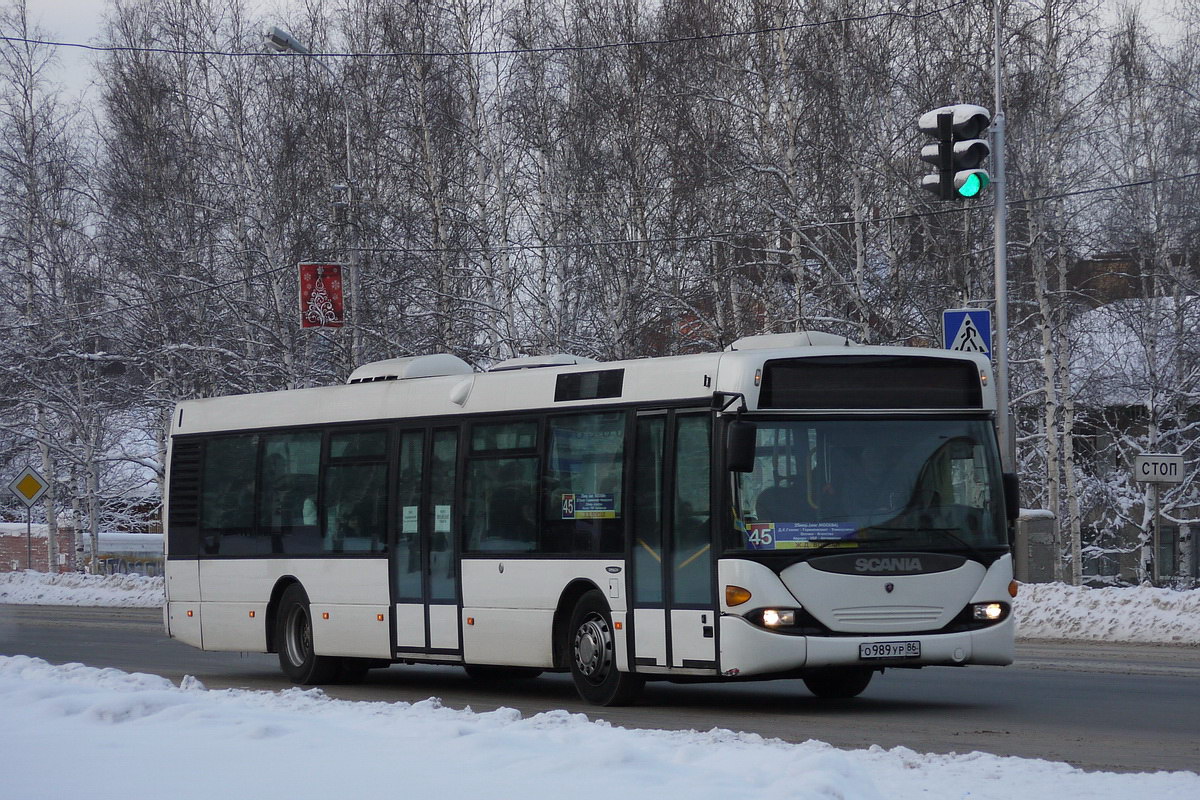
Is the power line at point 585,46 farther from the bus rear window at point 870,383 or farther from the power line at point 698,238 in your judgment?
the bus rear window at point 870,383

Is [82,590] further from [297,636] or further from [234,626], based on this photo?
[297,636]

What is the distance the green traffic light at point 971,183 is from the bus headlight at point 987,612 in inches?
211

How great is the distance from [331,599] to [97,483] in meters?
36.8

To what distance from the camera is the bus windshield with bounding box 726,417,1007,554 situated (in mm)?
12688

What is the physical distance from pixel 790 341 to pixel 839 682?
2.73 meters

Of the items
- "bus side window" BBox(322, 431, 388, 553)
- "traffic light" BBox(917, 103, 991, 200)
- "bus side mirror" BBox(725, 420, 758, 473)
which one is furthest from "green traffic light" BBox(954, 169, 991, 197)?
"bus side window" BBox(322, 431, 388, 553)

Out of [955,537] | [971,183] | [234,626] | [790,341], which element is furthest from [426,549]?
[971,183]

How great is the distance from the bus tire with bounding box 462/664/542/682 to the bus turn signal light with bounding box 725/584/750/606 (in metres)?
4.43

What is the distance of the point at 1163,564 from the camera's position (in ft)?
165

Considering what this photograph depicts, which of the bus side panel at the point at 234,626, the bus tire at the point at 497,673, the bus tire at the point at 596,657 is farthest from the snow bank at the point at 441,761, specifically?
the bus side panel at the point at 234,626

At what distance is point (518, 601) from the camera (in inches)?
576

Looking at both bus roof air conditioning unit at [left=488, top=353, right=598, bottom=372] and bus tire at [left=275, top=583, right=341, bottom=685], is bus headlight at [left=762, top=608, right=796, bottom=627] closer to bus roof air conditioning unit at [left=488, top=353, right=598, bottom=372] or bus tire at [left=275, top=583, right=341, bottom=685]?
bus roof air conditioning unit at [left=488, top=353, right=598, bottom=372]

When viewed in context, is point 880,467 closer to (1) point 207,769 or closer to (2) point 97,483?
(1) point 207,769

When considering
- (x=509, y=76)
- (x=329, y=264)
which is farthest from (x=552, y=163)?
(x=329, y=264)
